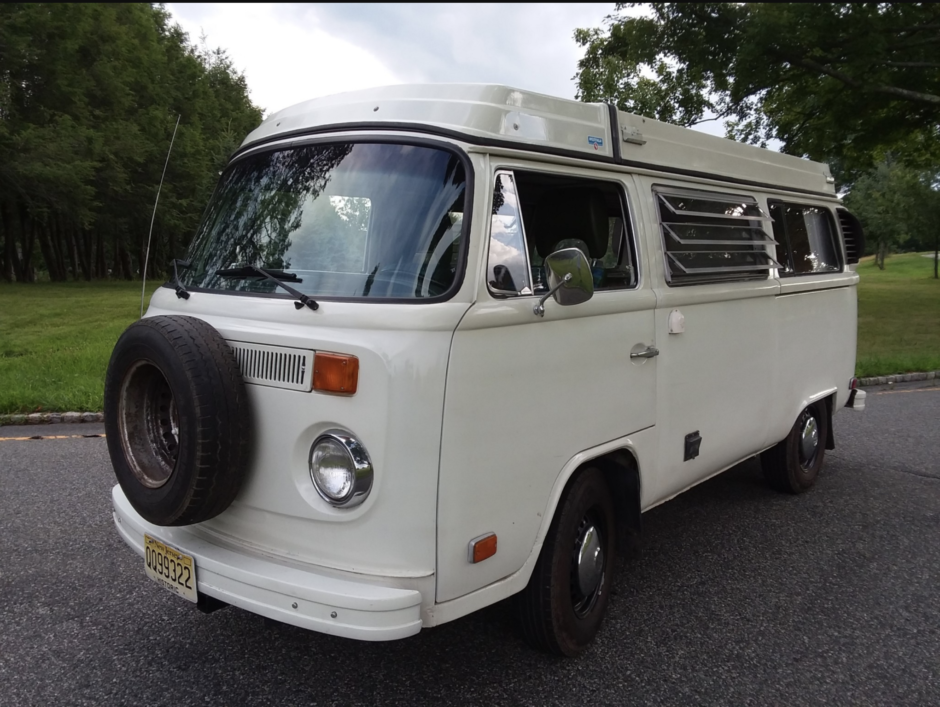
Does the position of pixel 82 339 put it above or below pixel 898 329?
above

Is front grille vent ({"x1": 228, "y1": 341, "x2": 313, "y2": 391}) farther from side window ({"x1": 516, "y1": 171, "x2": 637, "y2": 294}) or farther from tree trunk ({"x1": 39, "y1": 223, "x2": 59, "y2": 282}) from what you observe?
tree trunk ({"x1": 39, "y1": 223, "x2": 59, "y2": 282})

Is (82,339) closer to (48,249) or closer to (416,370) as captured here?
(416,370)

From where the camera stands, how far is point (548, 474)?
314 centimetres

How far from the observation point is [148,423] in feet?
10.3

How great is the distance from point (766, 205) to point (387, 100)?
3015 mm

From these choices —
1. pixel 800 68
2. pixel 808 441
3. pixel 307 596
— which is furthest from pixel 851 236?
pixel 800 68

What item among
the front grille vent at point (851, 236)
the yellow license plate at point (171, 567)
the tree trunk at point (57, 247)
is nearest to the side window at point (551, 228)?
the yellow license plate at point (171, 567)

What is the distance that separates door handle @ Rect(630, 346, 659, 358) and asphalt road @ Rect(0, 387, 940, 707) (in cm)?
133

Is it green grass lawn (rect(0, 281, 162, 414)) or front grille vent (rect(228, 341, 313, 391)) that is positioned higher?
front grille vent (rect(228, 341, 313, 391))

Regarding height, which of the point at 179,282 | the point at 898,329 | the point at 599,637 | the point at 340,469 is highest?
the point at 179,282

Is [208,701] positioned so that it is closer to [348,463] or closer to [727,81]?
[348,463]

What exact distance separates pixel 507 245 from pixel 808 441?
12.7ft

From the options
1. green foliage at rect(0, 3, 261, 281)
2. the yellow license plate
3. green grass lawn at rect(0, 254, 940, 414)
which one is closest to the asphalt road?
the yellow license plate

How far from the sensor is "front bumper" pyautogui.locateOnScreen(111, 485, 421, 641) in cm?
254
